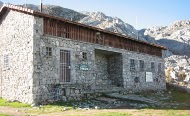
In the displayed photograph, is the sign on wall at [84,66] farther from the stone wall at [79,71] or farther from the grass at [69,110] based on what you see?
the grass at [69,110]

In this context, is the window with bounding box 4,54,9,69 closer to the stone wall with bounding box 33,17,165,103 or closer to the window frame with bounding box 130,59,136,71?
the stone wall with bounding box 33,17,165,103

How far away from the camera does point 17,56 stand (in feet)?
65.3

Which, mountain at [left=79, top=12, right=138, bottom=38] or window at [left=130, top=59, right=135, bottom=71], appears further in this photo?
mountain at [left=79, top=12, right=138, bottom=38]

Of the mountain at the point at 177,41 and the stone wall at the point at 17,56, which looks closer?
the stone wall at the point at 17,56

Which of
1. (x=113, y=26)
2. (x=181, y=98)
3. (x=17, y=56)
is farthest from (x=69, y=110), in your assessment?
(x=113, y=26)

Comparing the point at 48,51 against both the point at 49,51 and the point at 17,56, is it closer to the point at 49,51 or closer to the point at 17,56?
the point at 49,51

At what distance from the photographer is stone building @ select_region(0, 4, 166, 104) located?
18672 millimetres

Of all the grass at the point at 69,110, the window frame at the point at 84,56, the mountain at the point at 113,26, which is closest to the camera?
the grass at the point at 69,110

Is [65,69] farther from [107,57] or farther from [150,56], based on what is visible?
[150,56]

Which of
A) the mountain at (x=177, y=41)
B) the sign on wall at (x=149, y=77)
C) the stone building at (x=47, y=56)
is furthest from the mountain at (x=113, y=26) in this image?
the stone building at (x=47, y=56)

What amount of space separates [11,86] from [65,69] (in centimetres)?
423

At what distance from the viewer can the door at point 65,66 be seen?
67.1ft

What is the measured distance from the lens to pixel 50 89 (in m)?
19.2

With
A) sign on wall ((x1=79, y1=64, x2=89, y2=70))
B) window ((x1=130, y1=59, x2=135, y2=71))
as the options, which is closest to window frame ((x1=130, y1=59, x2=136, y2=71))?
window ((x1=130, y1=59, x2=135, y2=71))
